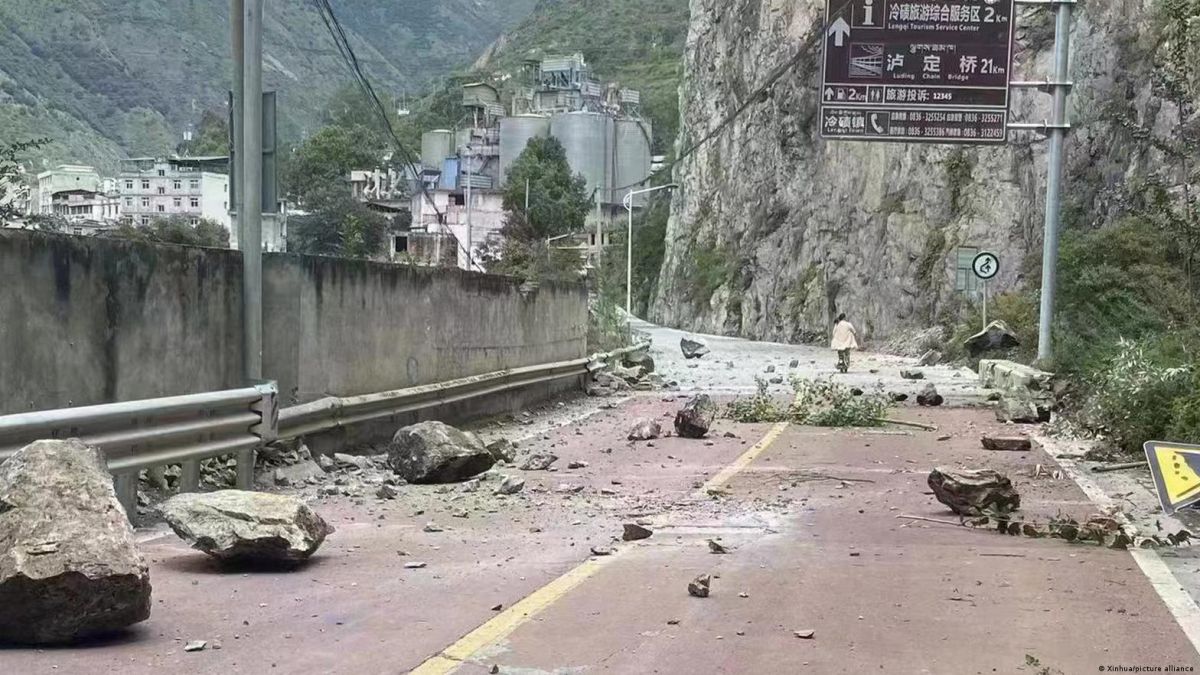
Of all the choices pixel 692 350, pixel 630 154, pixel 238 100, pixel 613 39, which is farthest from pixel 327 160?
pixel 613 39

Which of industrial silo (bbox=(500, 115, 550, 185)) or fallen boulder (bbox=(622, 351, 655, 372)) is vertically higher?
industrial silo (bbox=(500, 115, 550, 185))

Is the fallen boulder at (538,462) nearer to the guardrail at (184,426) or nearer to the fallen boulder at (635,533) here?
the guardrail at (184,426)

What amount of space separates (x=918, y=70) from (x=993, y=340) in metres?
9.20

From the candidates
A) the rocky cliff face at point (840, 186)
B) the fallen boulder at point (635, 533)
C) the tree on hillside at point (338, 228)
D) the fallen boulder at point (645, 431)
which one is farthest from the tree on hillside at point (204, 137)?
the fallen boulder at point (635, 533)

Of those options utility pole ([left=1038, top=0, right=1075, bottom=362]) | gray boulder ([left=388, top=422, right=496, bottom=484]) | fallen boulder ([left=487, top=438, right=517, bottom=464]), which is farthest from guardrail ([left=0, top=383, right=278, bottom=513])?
utility pole ([left=1038, top=0, right=1075, bottom=362])

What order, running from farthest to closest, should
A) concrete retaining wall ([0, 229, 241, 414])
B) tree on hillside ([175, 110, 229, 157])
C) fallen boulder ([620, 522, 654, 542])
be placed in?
tree on hillside ([175, 110, 229, 157])
fallen boulder ([620, 522, 654, 542])
concrete retaining wall ([0, 229, 241, 414])

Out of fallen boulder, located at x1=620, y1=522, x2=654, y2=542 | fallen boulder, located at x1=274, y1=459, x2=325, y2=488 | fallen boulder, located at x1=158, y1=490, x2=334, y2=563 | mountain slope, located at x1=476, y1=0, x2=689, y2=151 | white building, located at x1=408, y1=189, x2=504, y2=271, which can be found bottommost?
fallen boulder, located at x1=274, y1=459, x2=325, y2=488

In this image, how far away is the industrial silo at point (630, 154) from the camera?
111 meters

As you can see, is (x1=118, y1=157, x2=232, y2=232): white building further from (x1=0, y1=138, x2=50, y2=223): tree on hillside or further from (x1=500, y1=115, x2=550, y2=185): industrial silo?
(x1=500, y1=115, x2=550, y2=185): industrial silo

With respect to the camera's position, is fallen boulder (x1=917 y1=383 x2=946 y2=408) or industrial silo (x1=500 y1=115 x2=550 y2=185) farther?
industrial silo (x1=500 y1=115 x2=550 y2=185)

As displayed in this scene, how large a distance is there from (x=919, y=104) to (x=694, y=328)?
49.3m

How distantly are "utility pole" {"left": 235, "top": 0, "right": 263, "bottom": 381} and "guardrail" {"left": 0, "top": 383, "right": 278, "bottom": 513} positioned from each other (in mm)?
614

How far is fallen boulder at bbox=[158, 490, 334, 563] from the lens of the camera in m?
6.32

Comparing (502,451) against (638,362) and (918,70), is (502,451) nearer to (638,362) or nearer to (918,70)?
(918,70)
